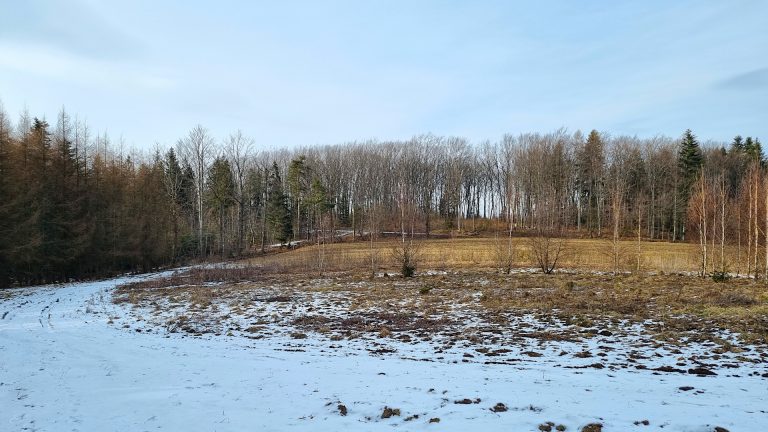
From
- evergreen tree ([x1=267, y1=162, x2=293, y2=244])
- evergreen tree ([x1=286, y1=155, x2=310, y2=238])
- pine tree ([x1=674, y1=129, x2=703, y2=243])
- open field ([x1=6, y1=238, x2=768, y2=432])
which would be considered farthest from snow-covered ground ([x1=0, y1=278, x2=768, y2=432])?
pine tree ([x1=674, y1=129, x2=703, y2=243])

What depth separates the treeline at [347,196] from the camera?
28.1 metres

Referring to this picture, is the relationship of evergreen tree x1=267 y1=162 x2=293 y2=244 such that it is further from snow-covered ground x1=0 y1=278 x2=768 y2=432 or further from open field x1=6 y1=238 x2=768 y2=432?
snow-covered ground x1=0 y1=278 x2=768 y2=432

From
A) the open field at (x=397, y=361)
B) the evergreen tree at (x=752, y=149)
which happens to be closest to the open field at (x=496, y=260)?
the open field at (x=397, y=361)

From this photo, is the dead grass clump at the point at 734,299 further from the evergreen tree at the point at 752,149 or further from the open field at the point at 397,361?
the evergreen tree at the point at 752,149

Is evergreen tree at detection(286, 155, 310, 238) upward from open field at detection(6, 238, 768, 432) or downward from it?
upward

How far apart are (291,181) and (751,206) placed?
4981 centimetres

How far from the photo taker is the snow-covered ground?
563 cm

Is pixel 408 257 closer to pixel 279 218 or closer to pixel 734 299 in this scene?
pixel 734 299

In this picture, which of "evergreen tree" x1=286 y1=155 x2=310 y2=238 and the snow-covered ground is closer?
the snow-covered ground

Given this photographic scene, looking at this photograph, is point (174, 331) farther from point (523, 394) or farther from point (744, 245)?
point (744, 245)

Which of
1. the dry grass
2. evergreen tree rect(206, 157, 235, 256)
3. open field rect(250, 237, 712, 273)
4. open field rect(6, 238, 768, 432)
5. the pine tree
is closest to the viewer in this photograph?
open field rect(6, 238, 768, 432)

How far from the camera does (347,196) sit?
7550 cm

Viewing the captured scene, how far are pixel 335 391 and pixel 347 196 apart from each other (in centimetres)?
6901

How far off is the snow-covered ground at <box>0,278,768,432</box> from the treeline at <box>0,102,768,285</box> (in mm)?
18206
